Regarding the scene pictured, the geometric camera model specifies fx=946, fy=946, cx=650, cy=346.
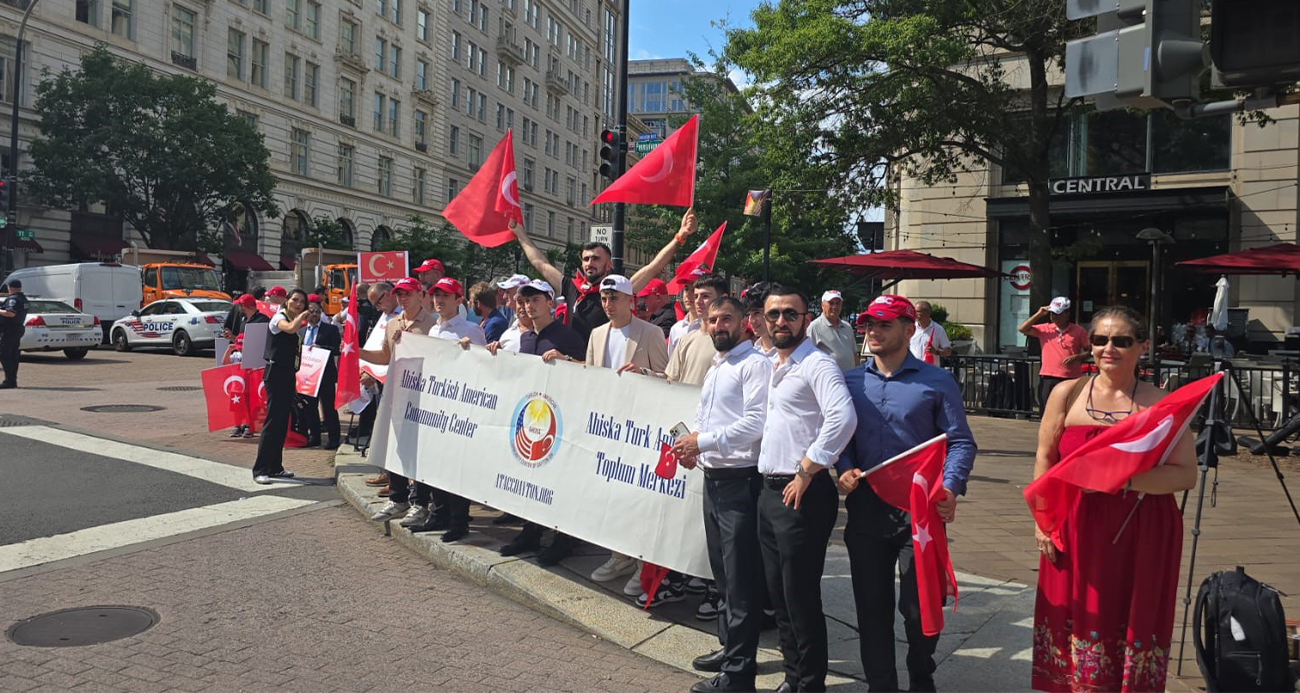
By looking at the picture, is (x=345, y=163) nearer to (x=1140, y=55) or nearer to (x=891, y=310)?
(x=1140, y=55)

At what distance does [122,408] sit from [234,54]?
121 feet

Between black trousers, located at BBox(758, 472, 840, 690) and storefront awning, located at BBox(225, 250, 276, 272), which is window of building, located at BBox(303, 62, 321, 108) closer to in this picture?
storefront awning, located at BBox(225, 250, 276, 272)

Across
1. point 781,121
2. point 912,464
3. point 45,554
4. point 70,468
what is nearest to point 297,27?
point 781,121

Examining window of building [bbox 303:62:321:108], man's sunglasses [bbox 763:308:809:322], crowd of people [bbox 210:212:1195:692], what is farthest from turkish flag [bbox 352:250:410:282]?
window of building [bbox 303:62:321:108]

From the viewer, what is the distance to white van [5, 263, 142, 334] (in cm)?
2614

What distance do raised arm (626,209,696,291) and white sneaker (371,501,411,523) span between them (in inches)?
99.2

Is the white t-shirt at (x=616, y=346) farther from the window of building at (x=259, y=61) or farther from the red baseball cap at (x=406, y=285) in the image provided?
the window of building at (x=259, y=61)

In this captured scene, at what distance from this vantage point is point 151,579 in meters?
5.71

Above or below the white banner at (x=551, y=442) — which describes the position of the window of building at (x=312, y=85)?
above

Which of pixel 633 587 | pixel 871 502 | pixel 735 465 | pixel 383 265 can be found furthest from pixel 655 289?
pixel 871 502

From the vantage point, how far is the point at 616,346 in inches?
234

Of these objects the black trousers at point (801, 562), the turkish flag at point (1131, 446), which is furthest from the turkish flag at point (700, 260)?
the turkish flag at point (1131, 446)

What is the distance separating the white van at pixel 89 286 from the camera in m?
26.1

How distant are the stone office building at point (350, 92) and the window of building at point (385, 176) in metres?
0.08
